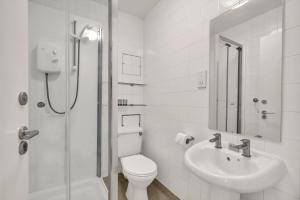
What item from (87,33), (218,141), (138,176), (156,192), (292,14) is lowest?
(156,192)

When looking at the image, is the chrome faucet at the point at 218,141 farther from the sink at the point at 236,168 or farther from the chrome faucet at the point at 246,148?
the chrome faucet at the point at 246,148

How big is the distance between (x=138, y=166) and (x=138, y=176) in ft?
0.65

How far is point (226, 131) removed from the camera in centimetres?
121

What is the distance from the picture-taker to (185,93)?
1.59 metres

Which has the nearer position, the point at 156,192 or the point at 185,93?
the point at 185,93

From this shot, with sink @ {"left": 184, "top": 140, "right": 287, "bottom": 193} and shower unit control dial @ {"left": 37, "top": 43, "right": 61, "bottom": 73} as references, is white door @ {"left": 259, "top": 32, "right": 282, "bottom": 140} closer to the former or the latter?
sink @ {"left": 184, "top": 140, "right": 287, "bottom": 193}

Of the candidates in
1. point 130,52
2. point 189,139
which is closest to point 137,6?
point 130,52

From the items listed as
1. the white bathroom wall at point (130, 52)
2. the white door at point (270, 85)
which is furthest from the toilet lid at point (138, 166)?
the white door at point (270, 85)

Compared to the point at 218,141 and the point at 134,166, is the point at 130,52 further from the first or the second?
the point at 218,141

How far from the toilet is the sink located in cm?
62

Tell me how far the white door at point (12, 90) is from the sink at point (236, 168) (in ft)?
2.97

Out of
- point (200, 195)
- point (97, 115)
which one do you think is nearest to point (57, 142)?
point (97, 115)

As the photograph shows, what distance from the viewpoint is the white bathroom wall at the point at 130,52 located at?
7.32 feet

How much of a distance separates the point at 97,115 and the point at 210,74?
3.50 feet
